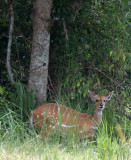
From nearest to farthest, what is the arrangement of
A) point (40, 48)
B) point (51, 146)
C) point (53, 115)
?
point (51, 146) < point (53, 115) < point (40, 48)

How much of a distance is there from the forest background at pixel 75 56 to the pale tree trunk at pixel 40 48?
0.10 m

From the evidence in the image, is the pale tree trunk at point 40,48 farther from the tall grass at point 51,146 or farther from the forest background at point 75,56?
the tall grass at point 51,146

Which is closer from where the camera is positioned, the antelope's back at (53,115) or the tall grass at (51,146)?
the tall grass at (51,146)

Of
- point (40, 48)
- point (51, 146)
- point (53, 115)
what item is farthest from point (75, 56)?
point (51, 146)

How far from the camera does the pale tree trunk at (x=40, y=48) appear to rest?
6477mm

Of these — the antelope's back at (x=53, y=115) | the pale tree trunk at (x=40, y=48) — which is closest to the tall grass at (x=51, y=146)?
the antelope's back at (x=53, y=115)

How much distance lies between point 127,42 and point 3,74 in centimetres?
254

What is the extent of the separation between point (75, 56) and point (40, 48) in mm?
755

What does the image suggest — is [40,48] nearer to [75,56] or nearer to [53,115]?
[75,56]

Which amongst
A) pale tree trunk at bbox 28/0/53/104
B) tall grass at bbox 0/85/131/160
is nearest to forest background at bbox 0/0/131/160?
pale tree trunk at bbox 28/0/53/104

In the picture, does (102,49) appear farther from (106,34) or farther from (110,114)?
(110,114)

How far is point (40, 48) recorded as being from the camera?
653cm

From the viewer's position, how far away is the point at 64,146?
16.6 ft

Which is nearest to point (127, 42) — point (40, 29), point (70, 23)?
point (70, 23)
